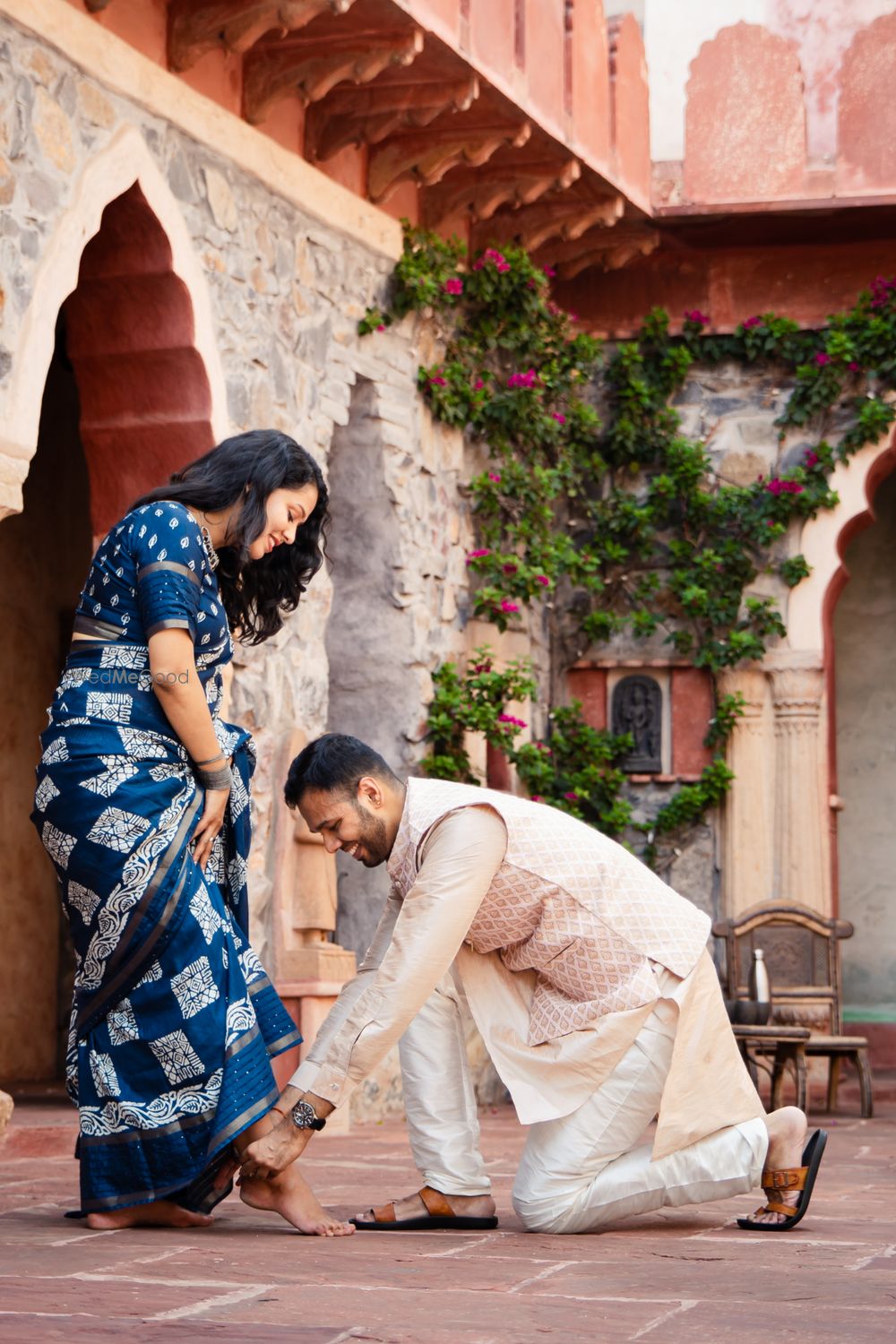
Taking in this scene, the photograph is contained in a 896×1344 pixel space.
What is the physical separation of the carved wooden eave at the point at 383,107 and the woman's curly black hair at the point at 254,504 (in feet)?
10.7

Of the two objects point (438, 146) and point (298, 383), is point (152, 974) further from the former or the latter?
point (438, 146)

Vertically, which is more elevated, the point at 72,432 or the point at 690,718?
the point at 72,432

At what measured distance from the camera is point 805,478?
8508 mm

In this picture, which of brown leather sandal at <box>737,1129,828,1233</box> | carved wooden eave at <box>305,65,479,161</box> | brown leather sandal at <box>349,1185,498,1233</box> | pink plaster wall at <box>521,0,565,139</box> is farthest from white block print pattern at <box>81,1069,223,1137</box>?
pink plaster wall at <box>521,0,565,139</box>

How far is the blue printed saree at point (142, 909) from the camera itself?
3342mm

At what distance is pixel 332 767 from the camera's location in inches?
132

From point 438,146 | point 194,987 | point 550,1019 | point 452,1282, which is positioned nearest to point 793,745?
point 438,146

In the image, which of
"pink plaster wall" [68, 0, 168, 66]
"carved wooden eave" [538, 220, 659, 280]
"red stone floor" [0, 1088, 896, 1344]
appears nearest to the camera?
"red stone floor" [0, 1088, 896, 1344]

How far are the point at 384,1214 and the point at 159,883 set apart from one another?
72cm

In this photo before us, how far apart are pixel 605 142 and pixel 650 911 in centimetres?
494

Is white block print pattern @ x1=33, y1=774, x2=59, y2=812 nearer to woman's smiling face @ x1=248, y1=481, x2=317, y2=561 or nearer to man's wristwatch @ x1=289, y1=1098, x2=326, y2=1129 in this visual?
woman's smiling face @ x1=248, y1=481, x2=317, y2=561

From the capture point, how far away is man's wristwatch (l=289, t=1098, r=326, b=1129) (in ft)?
10.5

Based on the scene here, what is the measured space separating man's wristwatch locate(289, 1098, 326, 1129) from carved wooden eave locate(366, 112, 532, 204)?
4602 millimetres

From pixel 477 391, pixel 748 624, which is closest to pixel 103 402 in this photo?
pixel 477 391
